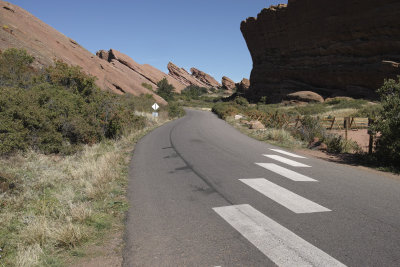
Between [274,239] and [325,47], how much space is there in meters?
54.7

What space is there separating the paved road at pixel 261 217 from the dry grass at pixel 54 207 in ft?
1.66

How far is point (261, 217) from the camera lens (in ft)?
15.1

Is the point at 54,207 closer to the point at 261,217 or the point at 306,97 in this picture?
the point at 261,217

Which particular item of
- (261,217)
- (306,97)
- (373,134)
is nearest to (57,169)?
(261,217)

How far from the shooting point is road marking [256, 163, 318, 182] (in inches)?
280

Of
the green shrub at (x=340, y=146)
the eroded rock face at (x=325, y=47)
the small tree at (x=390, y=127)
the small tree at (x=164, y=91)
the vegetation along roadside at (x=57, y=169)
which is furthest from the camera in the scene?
the small tree at (x=164, y=91)

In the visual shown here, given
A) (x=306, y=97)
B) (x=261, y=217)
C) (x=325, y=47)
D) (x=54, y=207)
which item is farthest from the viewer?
(x=306, y=97)

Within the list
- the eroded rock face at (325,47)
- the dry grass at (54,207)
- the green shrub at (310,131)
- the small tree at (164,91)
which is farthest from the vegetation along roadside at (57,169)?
Result: the small tree at (164,91)

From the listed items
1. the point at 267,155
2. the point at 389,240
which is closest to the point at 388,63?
the point at 267,155

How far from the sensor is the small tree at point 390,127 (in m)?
8.88

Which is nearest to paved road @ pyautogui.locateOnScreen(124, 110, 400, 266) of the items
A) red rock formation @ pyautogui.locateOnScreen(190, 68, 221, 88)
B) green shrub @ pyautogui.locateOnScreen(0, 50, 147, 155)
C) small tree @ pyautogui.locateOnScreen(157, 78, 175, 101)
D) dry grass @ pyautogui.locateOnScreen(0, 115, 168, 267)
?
dry grass @ pyautogui.locateOnScreen(0, 115, 168, 267)

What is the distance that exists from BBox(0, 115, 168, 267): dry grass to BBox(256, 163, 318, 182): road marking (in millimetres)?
4300

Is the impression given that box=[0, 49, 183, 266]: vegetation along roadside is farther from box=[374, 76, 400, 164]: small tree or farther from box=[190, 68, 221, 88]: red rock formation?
box=[190, 68, 221, 88]: red rock formation

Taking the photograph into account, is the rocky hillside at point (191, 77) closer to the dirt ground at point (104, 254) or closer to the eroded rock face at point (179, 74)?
the eroded rock face at point (179, 74)
